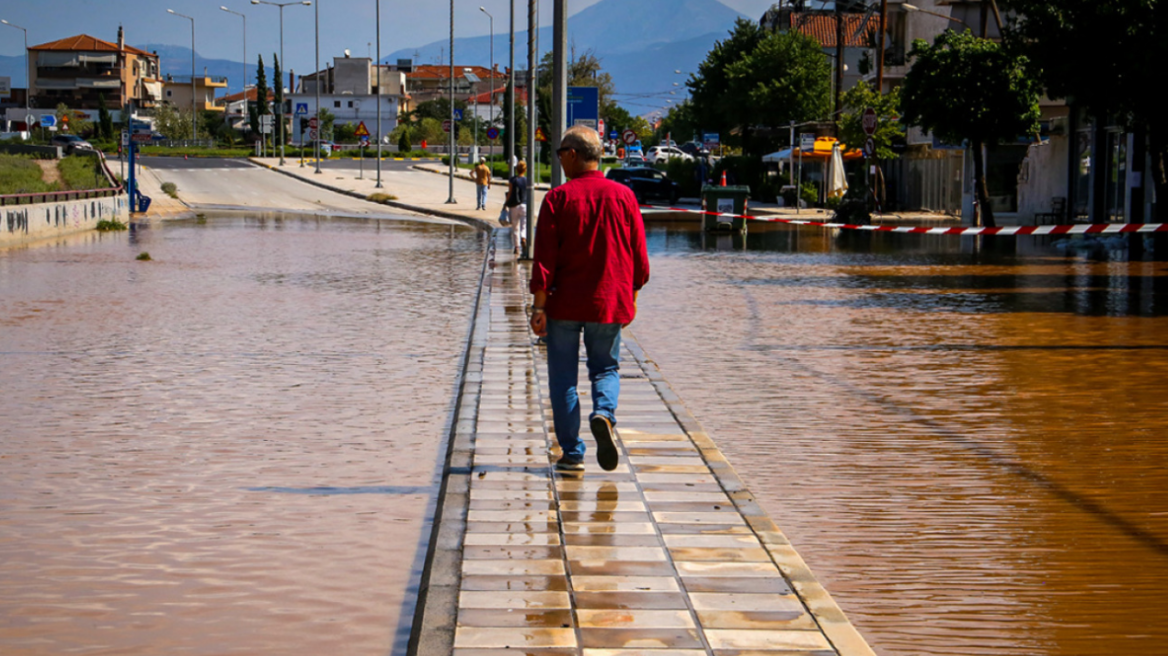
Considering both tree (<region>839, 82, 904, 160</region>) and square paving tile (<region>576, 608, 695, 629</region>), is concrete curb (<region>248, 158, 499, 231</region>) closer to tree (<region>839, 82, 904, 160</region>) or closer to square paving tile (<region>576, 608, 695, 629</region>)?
tree (<region>839, 82, 904, 160</region>)

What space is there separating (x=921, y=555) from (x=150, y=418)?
5.05 meters

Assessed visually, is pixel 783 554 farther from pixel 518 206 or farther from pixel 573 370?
pixel 518 206

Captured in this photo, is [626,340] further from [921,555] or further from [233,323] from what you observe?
[921,555]

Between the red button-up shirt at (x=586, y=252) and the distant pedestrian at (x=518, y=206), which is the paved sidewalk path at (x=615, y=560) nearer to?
the red button-up shirt at (x=586, y=252)

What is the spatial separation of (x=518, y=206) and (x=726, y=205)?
11.4 meters

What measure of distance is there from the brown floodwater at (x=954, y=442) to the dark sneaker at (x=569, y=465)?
875 mm

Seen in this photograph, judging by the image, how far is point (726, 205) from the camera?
33219mm

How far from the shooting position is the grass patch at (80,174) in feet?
137

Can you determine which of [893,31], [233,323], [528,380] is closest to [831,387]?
[528,380]

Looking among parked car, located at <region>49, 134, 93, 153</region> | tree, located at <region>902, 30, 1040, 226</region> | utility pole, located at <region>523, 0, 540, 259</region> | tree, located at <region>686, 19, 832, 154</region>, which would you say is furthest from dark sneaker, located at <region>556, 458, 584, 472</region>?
parked car, located at <region>49, 134, 93, 153</region>

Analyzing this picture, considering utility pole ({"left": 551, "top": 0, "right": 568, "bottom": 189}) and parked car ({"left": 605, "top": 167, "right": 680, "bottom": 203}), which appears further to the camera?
parked car ({"left": 605, "top": 167, "right": 680, "bottom": 203})

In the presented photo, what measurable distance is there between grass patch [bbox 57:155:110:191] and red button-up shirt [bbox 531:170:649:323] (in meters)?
34.1

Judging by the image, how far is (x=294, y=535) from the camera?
581cm

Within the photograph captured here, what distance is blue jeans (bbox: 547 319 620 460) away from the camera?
6.54 metres
